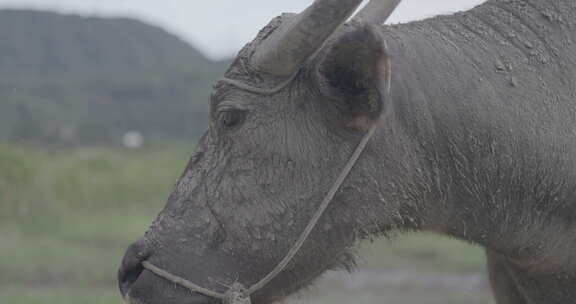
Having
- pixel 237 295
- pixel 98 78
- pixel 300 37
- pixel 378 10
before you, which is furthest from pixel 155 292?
pixel 98 78

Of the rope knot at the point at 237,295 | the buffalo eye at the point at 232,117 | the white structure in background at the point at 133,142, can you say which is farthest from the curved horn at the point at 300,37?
the white structure in background at the point at 133,142

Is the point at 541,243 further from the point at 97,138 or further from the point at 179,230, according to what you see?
the point at 97,138

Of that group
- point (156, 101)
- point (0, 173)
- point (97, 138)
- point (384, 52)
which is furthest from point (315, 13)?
point (156, 101)

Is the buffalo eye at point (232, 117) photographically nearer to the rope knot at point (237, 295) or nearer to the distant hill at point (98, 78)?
the rope knot at point (237, 295)

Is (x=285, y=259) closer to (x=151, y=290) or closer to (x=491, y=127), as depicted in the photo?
(x=151, y=290)

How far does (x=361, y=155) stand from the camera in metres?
3.13

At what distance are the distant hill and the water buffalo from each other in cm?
4111

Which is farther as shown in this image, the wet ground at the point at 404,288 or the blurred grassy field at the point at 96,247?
the blurred grassy field at the point at 96,247

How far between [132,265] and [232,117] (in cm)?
66

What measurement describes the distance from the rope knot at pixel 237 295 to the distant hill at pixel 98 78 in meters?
41.2

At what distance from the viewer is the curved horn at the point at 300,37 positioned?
2.87 metres

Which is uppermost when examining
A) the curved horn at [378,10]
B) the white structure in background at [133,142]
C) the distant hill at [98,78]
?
the curved horn at [378,10]

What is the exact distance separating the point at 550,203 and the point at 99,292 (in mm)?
7583

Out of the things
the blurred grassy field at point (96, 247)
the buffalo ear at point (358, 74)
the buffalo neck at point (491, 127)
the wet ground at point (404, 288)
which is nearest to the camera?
the buffalo ear at point (358, 74)
